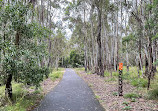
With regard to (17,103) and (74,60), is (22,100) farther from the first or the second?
(74,60)

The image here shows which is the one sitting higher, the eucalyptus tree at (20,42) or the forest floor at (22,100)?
the eucalyptus tree at (20,42)

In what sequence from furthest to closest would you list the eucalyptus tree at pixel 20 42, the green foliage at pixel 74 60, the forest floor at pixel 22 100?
the green foliage at pixel 74 60, the eucalyptus tree at pixel 20 42, the forest floor at pixel 22 100

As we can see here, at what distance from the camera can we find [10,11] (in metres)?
5.21

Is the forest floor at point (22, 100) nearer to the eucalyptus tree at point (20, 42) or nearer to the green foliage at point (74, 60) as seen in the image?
the eucalyptus tree at point (20, 42)

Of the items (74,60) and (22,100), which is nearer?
(22,100)

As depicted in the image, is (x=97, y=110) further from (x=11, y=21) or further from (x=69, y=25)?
(x=69, y=25)

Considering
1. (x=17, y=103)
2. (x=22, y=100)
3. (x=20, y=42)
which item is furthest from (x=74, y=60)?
(x=17, y=103)

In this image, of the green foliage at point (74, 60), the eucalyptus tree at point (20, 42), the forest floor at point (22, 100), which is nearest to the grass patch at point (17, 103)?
the forest floor at point (22, 100)

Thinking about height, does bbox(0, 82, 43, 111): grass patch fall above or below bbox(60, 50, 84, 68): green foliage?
below

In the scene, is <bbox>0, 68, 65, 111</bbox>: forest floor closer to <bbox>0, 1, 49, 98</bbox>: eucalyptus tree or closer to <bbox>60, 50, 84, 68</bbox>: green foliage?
<bbox>0, 1, 49, 98</bbox>: eucalyptus tree

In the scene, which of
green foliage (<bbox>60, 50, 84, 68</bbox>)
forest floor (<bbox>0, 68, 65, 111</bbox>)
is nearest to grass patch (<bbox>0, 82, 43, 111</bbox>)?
forest floor (<bbox>0, 68, 65, 111</bbox>)

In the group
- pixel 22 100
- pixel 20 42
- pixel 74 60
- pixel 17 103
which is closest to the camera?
pixel 17 103

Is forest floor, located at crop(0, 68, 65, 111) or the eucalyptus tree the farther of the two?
the eucalyptus tree

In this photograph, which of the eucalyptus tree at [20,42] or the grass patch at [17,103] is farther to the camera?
the eucalyptus tree at [20,42]
